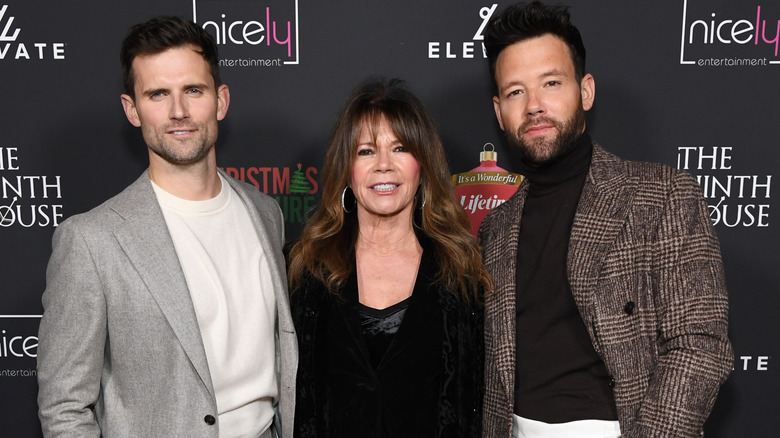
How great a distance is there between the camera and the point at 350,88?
291cm

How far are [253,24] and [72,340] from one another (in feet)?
5.66

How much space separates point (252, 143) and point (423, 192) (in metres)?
1.10

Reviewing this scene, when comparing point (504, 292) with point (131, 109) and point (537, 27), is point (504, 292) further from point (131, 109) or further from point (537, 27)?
point (131, 109)

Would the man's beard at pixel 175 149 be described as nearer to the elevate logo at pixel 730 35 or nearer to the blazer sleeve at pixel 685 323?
the blazer sleeve at pixel 685 323

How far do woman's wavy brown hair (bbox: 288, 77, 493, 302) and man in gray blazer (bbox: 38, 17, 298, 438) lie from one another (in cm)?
15

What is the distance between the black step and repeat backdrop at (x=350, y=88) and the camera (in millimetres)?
2859

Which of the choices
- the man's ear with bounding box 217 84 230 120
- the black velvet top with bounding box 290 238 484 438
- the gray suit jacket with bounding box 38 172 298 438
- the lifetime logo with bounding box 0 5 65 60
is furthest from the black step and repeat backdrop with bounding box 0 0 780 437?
the gray suit jacket with bounding box 38 172 298 438

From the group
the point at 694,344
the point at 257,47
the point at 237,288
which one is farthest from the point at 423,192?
the point at 257,47

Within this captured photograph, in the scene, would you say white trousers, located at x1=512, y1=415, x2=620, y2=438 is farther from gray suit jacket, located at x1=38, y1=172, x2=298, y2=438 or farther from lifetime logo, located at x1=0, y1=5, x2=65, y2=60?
lifetime logo, located at x1=0, y1=5, x2=65, y2=60

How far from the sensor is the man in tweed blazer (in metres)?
1.72

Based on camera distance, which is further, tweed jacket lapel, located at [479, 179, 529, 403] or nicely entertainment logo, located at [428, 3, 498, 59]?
nicely entertainment logo, located at [428, 3, 498, 59]

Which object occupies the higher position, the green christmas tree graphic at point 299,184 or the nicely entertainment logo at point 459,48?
the nicely entertainment logo at point 459,48

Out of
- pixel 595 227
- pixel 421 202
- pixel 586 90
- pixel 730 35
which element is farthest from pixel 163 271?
pixel 730 35

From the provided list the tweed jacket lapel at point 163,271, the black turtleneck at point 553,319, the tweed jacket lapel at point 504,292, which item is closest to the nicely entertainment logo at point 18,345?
the tweed jacket lapel at point 163,271
